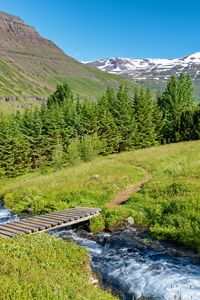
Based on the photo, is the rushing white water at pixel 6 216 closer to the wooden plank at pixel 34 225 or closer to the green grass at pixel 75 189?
the green grass at pixel 75 189

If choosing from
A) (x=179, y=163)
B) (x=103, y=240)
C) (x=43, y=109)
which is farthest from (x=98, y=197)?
(x=43, y=109)

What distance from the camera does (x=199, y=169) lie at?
3350 cm

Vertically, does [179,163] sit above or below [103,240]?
above

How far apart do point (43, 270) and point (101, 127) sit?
63.9 m

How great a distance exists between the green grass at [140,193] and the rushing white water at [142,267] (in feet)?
5.72

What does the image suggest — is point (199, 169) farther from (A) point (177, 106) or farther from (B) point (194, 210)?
(A) point (177, 106)

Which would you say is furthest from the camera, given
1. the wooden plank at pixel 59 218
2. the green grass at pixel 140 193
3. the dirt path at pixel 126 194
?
the dirt path at pixel 126 194

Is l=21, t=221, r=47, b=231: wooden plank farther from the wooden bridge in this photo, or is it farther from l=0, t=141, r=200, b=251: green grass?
l=0, t=141, r=200, b=251: green grass

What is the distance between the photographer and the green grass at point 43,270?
1017 centimetres

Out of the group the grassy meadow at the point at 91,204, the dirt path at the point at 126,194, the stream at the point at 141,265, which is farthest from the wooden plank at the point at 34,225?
the dirt path at the point at 126,194

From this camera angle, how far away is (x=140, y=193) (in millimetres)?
30969

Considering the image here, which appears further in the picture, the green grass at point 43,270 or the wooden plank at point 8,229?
the wooden plank at point 8,229

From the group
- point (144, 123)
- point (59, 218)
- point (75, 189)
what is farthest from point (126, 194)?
point (144, 123)

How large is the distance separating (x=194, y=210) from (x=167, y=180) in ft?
28.2
